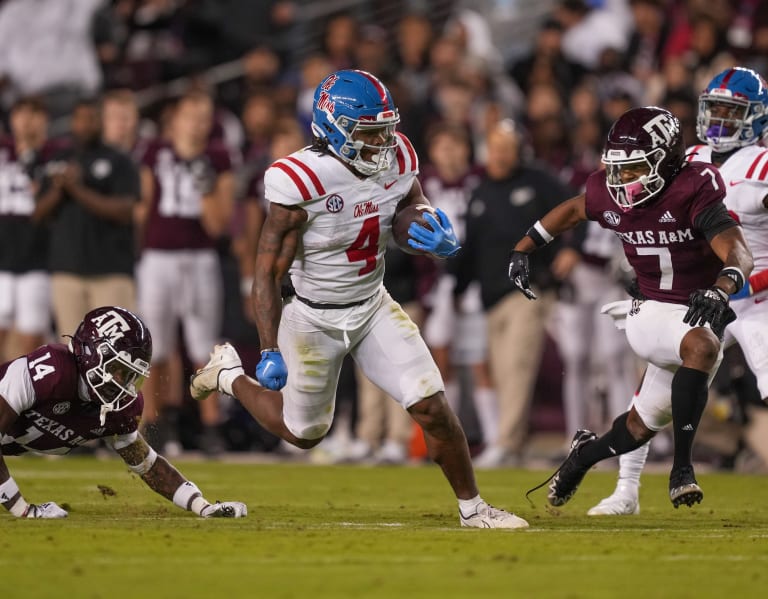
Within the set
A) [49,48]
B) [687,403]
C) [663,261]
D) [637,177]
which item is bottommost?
[687,403]

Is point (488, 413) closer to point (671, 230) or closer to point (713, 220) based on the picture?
point (671, 230)

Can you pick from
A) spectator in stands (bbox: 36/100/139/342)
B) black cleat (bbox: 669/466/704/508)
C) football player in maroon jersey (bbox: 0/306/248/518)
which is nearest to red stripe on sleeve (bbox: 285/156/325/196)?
football player in maroon jersey (bbox: 0/306/248/518)

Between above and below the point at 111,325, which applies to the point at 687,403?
below

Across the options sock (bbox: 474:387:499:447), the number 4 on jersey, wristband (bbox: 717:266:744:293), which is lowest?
sock (bbox: 474:387:499:447)

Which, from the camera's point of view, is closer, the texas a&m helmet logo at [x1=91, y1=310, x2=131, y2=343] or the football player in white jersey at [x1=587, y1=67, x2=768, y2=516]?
the texas a&m helmet logo at [x1=91, y1=310, x2=131, y2=343]

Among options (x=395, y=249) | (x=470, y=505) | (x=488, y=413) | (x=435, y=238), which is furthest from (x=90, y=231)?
(x=470, y=505)

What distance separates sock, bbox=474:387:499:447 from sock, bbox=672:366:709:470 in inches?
194

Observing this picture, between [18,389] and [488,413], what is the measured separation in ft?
18.9

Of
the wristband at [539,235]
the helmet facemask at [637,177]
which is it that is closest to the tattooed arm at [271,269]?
the wristband at [539,235]

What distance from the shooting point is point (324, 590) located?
15.5ft

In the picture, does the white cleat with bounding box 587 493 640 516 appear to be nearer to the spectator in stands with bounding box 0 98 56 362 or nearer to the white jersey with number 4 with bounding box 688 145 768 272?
the white jersey with number 4 with bounding box 688 145 768 272

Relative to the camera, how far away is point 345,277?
6773 mm

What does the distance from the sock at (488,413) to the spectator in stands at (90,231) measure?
2.82 m

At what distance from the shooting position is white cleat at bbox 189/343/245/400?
7.35m
